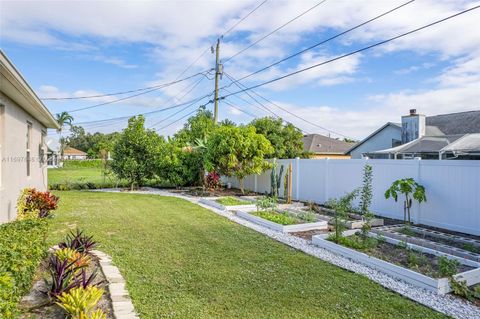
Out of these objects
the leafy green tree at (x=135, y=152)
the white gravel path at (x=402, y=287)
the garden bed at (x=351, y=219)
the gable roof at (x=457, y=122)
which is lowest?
the white gravel path at (x=402, y=287)

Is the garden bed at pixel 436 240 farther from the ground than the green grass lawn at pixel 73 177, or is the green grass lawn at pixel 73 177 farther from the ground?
the green grass lawn at pixel 73 177

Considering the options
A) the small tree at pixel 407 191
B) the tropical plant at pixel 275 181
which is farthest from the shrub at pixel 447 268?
the tropical plant at pixel 275 181

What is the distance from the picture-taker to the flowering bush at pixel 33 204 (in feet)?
26.5

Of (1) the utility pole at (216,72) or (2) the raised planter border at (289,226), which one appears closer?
(2) the raised planter border at (289,226)

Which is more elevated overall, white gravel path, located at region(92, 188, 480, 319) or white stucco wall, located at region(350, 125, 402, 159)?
white stucco wall, located at region(350, 125, 402, 159)

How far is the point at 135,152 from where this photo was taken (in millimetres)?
18344

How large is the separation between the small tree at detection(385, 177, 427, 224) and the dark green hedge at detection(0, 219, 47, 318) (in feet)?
27.1

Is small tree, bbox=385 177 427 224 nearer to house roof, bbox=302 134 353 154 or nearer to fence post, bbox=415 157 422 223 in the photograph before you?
fence post, bbox=415 157 422 223

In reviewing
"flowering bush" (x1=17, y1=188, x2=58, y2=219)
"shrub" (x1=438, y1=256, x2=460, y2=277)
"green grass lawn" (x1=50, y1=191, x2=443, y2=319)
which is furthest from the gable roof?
"flowering bush" (x1=17, y1=188, x2=58, y2=219)

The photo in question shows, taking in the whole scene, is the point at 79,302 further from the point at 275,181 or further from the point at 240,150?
the point at 240,150

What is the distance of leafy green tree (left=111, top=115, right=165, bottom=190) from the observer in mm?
18000

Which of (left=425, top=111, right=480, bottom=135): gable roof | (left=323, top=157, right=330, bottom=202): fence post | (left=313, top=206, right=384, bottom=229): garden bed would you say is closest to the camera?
(left=313, top=206, right=384, bottom=229): garden bed

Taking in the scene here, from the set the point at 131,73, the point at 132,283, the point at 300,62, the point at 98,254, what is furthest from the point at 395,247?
the point at 131,73

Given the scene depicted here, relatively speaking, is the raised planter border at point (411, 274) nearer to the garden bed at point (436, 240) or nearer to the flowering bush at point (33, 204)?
the garden bed at point (436, 240)
